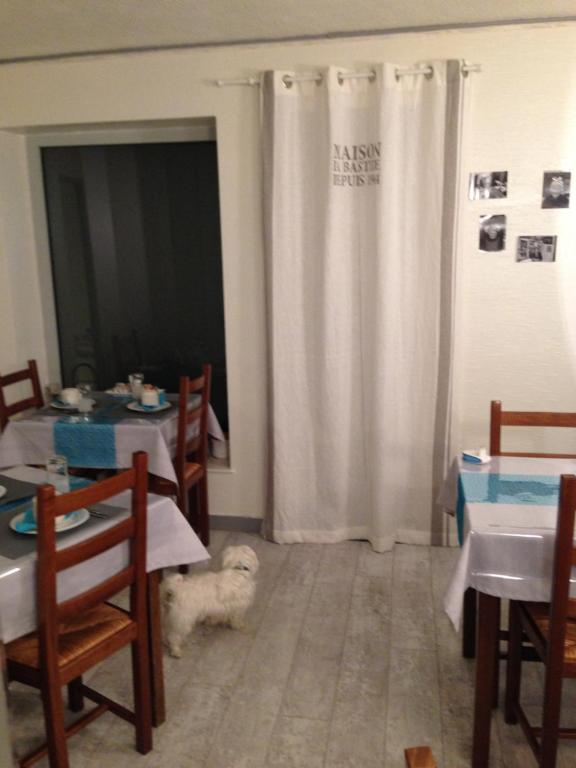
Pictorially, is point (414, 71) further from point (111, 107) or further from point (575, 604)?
point (575, 604)

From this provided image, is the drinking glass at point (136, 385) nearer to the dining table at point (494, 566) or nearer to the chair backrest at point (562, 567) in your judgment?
the dining table at point (494, 566)

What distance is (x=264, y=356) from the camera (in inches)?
131

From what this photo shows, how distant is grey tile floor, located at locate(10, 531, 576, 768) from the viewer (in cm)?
193

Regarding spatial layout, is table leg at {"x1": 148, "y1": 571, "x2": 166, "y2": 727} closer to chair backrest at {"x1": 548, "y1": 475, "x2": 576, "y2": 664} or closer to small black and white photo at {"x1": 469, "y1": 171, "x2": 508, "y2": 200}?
chair backrest at {"x1": 548, "y1": 475, "x2": 576, "y2": 664}

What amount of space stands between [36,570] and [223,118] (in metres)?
2.36

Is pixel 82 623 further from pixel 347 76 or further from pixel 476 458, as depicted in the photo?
pixel 347 76

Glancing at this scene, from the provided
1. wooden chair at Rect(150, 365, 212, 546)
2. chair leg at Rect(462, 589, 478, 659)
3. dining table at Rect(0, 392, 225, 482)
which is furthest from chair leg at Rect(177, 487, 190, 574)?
chair leg at Rect(462, 589, 478, 659)

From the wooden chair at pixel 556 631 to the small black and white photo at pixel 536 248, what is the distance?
174 cm

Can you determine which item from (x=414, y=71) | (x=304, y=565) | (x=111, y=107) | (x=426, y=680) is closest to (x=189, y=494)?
(x=304, y=565)

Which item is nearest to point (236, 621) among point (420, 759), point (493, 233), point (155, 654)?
point (155, 654)

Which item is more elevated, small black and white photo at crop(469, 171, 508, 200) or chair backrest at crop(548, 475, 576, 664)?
small black and white photo at crop(469, 171, 508, 200)

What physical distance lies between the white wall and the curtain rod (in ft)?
0.14

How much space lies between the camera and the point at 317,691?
2205 mm

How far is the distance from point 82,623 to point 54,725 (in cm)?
27
